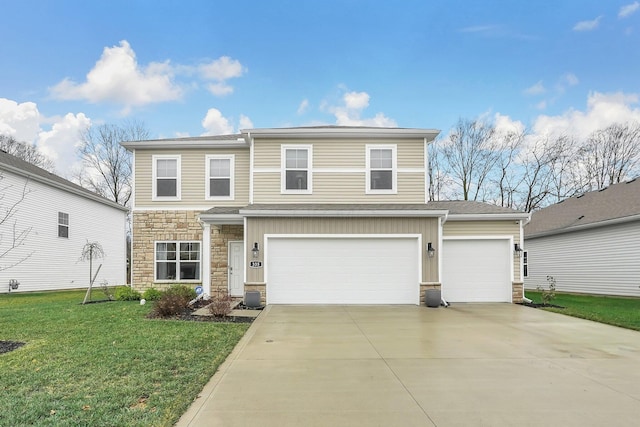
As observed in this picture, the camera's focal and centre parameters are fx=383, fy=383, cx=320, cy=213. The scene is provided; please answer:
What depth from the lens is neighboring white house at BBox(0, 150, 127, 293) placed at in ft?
51.5

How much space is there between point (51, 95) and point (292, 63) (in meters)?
14.8

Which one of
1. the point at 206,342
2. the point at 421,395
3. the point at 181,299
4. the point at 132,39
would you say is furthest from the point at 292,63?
the point at 421,395

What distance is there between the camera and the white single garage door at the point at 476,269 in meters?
13.0

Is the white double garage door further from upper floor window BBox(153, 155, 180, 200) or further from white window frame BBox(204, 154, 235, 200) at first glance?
upper floor window BBox(153, 155, 180, 200)

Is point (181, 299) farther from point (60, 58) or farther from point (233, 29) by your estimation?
point (60, 58)

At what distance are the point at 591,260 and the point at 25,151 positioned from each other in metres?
40.4

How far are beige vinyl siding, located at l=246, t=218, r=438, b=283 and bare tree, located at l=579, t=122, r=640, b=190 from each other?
76.8 feet

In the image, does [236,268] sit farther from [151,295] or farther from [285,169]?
[285,169]

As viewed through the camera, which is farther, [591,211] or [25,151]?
[25,151]

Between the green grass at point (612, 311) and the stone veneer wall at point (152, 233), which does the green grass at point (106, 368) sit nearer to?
the stone veneer wall at point (152, 233)

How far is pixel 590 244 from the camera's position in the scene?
1658cm

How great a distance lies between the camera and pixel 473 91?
63.7ft

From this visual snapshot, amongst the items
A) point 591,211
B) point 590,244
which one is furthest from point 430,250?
point 591,211

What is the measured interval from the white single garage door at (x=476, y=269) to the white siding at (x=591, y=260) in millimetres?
5684
